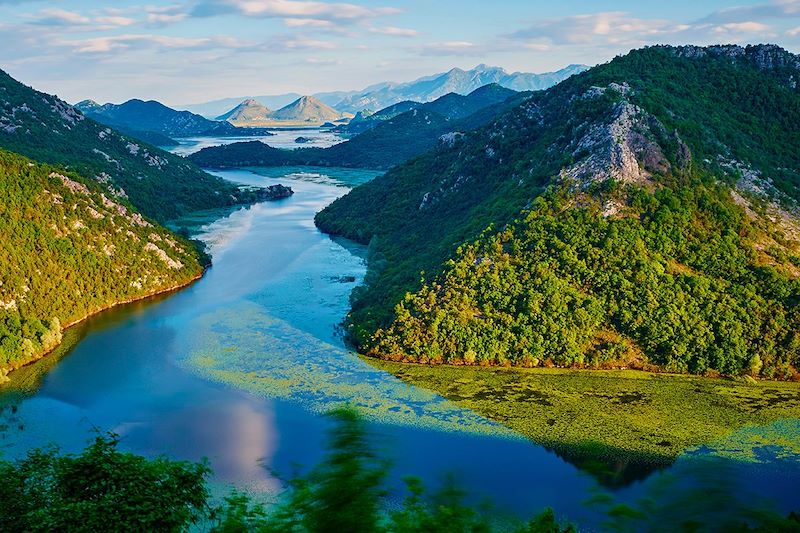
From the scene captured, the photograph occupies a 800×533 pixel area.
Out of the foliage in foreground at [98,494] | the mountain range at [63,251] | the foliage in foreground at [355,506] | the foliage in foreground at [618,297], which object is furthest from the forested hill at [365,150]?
the foliage in foreground at [355,506]

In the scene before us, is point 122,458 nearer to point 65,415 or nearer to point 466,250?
point 65,415

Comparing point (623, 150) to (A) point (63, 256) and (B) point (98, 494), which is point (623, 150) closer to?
(A) point (63, 256)

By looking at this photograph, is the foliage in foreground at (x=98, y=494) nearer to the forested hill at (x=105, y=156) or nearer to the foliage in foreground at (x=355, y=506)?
the foliage in foreground at (x=355, y=506)

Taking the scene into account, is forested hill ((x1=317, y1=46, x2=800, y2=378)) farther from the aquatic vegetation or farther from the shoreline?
the shoreline

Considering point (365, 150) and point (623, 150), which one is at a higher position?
point (365, 150)

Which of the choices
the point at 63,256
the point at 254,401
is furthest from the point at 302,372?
the point at 63,256

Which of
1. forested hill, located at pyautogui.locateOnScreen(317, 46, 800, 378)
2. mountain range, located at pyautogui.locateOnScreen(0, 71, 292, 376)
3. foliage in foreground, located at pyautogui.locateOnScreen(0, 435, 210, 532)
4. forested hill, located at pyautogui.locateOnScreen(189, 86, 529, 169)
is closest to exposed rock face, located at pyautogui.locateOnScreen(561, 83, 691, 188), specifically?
forested hill, located at pyautogui.locateOnScreen(317, 46, 800, 378)
